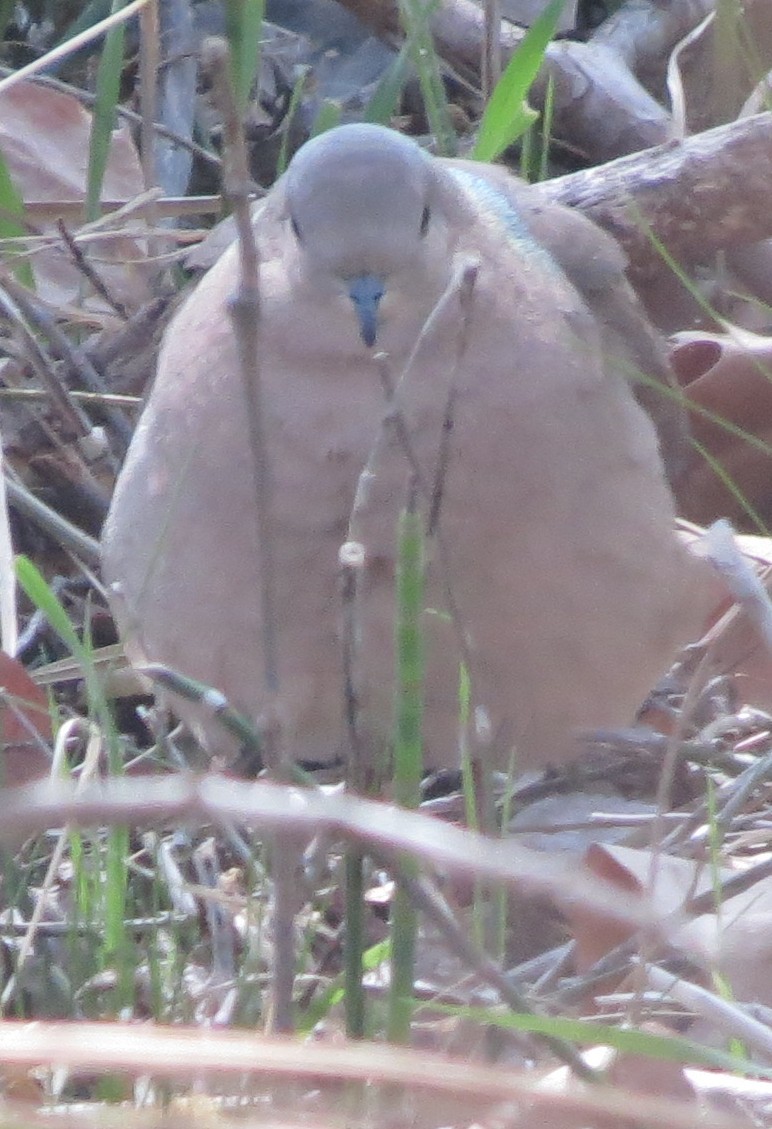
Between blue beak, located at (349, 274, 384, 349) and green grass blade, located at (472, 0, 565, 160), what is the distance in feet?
2.62

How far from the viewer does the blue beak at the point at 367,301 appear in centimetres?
234

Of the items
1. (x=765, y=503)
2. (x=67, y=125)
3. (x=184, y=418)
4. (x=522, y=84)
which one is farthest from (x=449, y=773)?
(x=67, y=125)

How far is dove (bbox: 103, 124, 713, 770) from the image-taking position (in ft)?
7.96

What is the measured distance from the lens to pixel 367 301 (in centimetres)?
238

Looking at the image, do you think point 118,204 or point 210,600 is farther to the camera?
point 118,204

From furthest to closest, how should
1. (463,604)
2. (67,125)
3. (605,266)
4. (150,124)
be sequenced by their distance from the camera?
(67,125) < (150,124) < (605,266) < (463,604)

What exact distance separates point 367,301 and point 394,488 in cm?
23

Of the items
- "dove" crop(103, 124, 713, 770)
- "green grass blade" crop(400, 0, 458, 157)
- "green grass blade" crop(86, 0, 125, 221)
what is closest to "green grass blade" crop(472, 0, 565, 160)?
"green grass blade" crop(400, 0, 458, 157)

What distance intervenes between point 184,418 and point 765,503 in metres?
1.01

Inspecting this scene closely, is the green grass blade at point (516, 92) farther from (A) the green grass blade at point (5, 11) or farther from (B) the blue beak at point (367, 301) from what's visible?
(A) the green grass blade at point (5, 11)

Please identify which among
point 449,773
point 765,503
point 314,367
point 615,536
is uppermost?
point 314,367

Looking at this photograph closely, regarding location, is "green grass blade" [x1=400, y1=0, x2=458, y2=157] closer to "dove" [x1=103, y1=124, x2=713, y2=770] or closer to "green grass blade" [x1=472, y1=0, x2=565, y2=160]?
"green grass blade" [x1=472, y1=0, x2=565, y2=160]

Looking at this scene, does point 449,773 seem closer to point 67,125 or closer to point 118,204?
point 118,204

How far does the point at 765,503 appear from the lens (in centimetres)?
308
